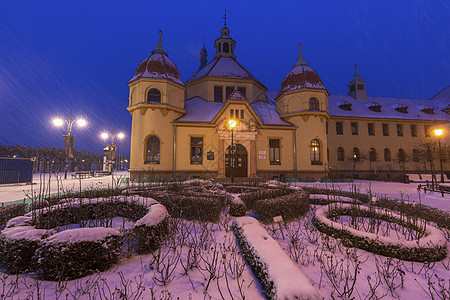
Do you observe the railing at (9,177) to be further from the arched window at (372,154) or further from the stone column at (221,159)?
the arched window at (372,154)

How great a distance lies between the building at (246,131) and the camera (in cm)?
1869

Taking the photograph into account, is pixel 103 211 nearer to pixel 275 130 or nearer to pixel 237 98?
pixel 237 98

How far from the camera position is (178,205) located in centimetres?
679

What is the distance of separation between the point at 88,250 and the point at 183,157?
1558cm

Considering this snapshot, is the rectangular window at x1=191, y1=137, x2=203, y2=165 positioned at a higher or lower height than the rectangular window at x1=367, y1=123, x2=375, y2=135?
lower

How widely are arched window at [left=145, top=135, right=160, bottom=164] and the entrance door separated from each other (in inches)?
268

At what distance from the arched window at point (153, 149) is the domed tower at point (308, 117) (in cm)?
1394

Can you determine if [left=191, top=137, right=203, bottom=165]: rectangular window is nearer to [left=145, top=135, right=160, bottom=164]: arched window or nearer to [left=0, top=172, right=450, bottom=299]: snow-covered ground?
[left=145, top=135, right=160, bottom=164]: arched window

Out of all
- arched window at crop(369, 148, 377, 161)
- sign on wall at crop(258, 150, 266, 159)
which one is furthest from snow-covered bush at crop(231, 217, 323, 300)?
arched window at crop(369, 148, 377, 161)

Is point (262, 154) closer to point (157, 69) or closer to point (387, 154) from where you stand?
point (157, 69)

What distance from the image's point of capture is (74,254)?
3305mm

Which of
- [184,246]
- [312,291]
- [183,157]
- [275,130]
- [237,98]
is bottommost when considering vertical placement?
[184,246]

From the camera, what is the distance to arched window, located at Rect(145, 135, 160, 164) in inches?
734

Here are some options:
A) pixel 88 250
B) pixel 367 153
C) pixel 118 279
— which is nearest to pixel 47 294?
pixel 88 250
